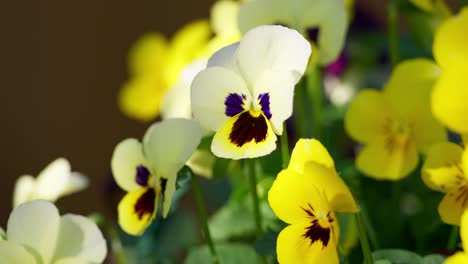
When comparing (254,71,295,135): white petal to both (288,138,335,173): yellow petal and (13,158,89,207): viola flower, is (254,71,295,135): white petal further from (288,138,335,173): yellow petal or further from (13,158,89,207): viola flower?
(13,158,89,207): viola flower

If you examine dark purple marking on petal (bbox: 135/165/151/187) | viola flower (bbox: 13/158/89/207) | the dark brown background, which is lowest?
the dark brown background

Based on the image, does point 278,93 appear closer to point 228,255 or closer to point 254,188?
point 254,188

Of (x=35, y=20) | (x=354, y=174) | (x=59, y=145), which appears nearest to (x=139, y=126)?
(x=59, y=145)

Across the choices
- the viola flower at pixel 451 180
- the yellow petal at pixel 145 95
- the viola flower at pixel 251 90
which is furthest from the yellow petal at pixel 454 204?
the yellow petal at pixel 145 95

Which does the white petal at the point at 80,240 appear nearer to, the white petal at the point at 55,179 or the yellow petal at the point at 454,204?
the white petal at the point at 55,179

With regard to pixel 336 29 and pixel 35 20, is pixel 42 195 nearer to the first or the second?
pixel 336 29

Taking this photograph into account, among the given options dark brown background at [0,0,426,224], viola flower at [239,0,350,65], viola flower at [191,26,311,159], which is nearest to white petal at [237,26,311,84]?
viola flower at [191,26,311,159]
